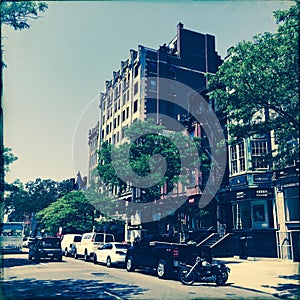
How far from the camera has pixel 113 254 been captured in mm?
19438

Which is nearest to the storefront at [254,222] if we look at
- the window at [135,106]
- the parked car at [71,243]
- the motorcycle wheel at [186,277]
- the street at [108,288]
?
the street at [108,288]

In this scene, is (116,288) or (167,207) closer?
(116,288)

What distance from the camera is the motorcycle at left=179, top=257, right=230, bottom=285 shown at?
13.0 meters

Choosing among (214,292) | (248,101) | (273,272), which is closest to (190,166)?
(273,272)

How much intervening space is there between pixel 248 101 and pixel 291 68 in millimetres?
1897

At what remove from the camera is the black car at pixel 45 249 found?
71.3ft

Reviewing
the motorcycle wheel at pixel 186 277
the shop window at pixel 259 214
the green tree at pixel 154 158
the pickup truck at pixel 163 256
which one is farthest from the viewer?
the shop window at pixel 259 214

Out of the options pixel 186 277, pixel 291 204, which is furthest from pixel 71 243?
pixel 186 277

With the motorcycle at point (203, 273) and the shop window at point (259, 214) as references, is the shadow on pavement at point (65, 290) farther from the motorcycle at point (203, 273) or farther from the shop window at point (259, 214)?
the shop window at point (259, 214)

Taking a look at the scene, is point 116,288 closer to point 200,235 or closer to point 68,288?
point 68,288

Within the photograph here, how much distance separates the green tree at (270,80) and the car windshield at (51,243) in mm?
14636

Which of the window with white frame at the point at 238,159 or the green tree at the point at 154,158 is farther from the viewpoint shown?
the window with white frame at the point at 238,159

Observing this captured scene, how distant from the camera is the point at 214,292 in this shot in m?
11.6

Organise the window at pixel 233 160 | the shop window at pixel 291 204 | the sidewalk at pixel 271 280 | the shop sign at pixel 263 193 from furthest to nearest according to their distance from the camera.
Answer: the window at pixel 233 160 → the shop sign at pixel 263 193 → the shop window at pixel 291 204 → the sidewalk at pixel 271 280
